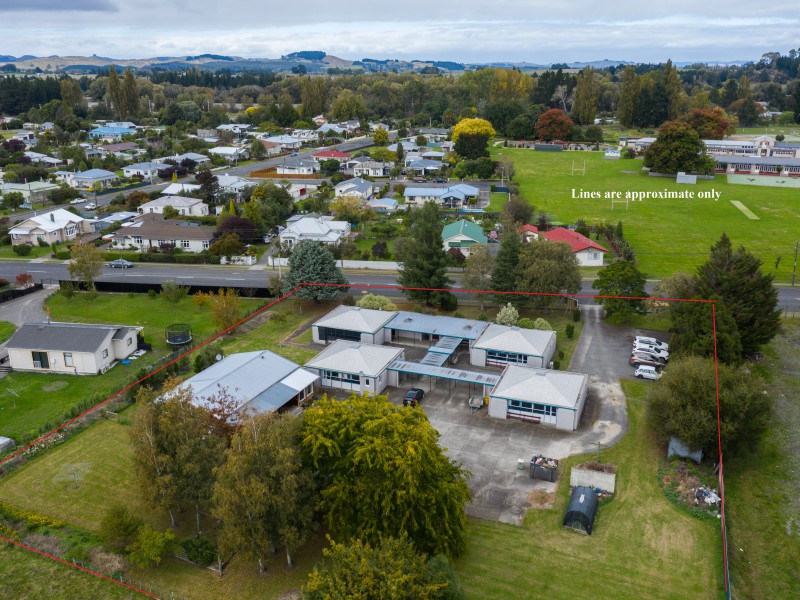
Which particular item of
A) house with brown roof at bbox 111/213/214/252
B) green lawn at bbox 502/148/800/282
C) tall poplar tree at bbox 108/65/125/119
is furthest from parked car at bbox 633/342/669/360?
tall poplar tree at bbox 108/65/125/119

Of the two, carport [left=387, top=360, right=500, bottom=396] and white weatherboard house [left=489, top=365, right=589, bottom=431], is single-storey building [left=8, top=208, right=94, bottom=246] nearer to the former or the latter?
carport [left=387, top=360, right=500, bottom=396]

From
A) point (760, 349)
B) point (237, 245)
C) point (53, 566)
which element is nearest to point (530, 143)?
point (237, 245)

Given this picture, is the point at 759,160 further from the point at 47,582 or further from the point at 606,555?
the point at 47,582

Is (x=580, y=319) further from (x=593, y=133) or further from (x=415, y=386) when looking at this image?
(x=593, y=133)

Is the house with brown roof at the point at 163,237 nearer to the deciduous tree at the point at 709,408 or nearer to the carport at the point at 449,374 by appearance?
the carport at the point at 449,374

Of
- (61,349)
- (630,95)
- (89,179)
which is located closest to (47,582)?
(61,349)

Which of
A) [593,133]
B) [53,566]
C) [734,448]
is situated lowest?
[53,566]
